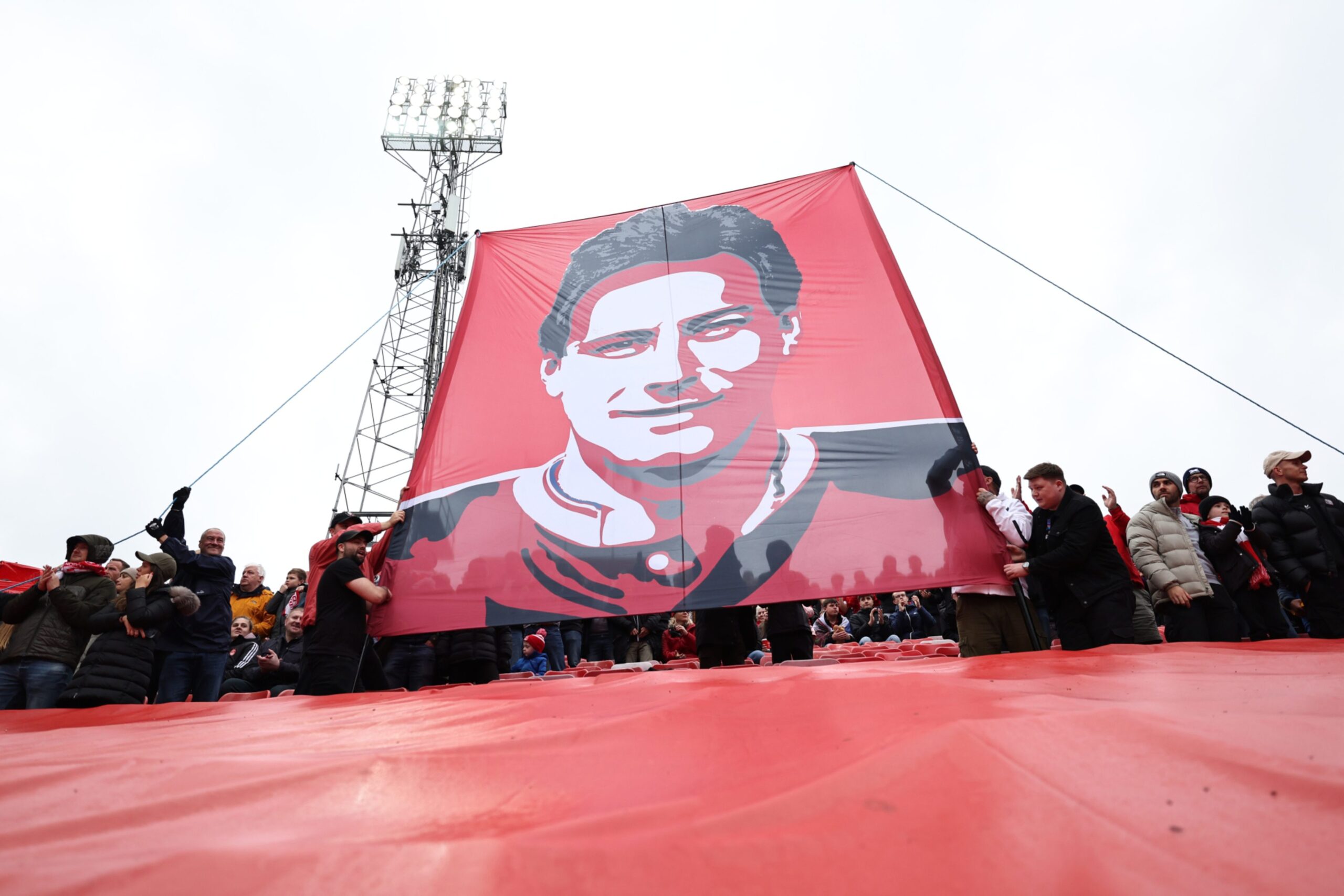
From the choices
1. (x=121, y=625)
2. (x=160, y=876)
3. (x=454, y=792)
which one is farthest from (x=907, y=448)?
(x=121, y=625)

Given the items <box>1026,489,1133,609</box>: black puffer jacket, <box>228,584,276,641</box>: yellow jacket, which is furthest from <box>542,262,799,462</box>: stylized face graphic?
<box>228,584,276,641</box>: yellow jacket

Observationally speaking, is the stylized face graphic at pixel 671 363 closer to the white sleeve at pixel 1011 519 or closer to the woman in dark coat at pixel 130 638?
the white sleeve at pixel 1011 519

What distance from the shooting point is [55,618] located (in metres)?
4.95

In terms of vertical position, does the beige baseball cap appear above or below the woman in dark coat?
above

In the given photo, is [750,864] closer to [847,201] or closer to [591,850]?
[591,850]

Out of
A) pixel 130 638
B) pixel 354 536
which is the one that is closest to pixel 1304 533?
pixel 354 536

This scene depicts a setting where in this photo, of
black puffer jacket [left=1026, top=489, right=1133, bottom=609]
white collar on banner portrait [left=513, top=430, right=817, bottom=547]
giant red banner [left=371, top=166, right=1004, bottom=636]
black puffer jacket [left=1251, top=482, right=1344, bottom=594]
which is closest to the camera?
black puffer jacket [left=1026, top=489, right=1133, bottom=609]

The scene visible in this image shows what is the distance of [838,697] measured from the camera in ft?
7.19

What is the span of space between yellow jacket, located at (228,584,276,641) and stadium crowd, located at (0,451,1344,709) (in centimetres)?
106

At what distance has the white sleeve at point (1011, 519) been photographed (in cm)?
401

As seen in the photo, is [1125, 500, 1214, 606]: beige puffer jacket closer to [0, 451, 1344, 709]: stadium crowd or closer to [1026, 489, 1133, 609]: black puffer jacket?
[0, 451, 1344, 709]: stadium crowd

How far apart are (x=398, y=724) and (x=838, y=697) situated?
1.44 meters

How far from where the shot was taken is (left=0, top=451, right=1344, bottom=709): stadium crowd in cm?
398

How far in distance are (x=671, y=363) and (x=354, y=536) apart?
7.70ft
